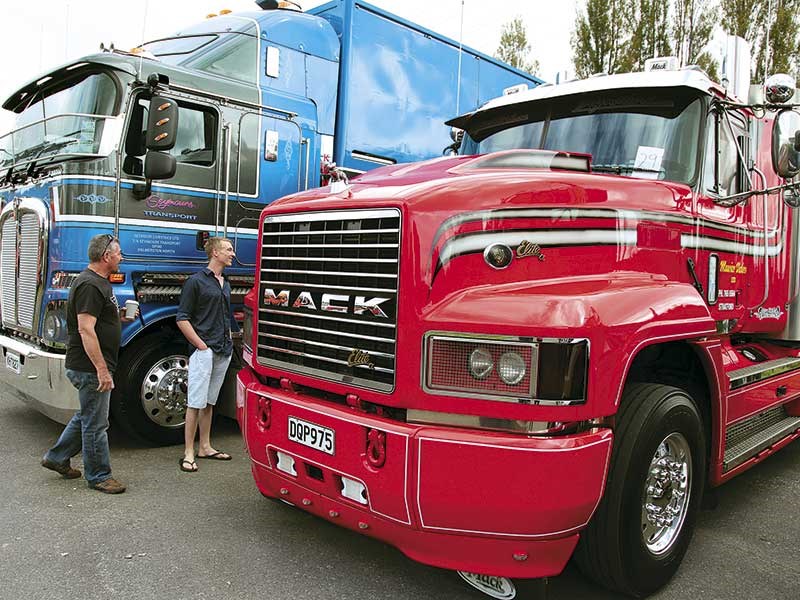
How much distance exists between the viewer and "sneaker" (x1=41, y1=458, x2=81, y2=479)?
5.15 m

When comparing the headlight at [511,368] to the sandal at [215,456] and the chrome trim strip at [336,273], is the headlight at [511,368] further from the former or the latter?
the sandal at [215,456]

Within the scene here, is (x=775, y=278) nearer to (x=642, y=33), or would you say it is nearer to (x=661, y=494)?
(x=661, y=494)

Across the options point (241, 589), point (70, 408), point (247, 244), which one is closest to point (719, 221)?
point (241, 589)

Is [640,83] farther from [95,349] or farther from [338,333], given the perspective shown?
[95,349]

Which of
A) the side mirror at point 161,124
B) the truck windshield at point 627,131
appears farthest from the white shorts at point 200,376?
the truck windshield at point 627,131

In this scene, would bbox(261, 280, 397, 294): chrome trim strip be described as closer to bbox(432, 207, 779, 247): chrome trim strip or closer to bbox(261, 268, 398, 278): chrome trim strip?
bbox(261, 268, 398, 278): chrome trim strip

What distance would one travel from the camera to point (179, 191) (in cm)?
593

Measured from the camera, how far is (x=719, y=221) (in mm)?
4434

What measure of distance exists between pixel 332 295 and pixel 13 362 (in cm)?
405

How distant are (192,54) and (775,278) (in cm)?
523

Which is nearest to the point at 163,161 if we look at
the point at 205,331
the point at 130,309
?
the point at 130,309

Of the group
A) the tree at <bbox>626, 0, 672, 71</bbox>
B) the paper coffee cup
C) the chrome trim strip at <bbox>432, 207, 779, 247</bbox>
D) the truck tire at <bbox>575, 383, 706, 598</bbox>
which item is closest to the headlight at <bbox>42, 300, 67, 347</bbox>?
the paper coffee cup

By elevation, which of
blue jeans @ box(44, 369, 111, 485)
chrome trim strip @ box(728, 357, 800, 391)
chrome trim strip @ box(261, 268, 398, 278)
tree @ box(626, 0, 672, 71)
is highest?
tree @ box(626, 0, 672, 71)

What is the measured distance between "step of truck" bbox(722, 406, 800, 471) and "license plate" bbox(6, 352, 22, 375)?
5495 mm
